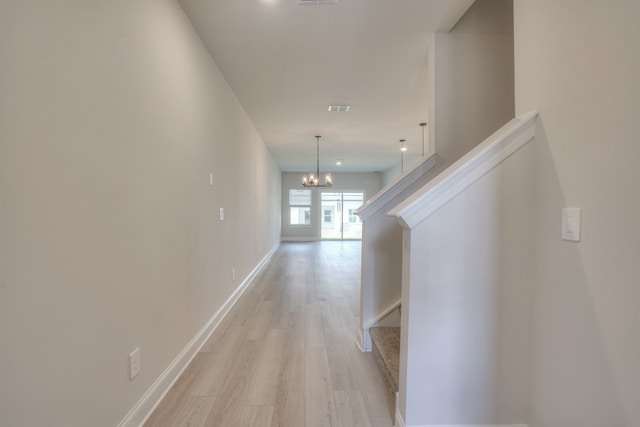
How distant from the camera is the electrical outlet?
1.51 metres

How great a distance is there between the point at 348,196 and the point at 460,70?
8.92 m

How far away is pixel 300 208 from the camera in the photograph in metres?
11.2

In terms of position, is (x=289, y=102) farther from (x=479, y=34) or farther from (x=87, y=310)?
(x=87, y=310)

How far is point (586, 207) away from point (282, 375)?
1936 mm

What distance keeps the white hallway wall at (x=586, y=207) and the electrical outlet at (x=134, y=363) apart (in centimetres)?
193

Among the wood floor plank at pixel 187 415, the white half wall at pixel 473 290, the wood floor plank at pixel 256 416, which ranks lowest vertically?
the wood floor plank at pixel 187 415

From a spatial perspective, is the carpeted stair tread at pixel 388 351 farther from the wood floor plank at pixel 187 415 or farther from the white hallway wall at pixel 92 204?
the white hallway wall at pixel 92 204

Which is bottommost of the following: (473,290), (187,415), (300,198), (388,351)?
(187,415)

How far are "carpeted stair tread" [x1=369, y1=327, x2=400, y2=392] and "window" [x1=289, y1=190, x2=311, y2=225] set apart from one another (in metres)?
8.92

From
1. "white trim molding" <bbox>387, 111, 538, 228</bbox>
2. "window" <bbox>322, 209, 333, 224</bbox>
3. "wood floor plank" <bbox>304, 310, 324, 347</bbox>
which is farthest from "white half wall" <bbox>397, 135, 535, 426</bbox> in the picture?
"window" <bbox>322, 209, 333, 224</bbox>

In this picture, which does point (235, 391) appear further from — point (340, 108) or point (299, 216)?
point (299, 216)

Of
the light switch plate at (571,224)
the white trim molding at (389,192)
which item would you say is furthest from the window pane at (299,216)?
the light switch plate at (571,224)

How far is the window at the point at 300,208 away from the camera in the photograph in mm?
11148

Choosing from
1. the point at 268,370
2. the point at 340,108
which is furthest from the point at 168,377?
the point at 340,108
